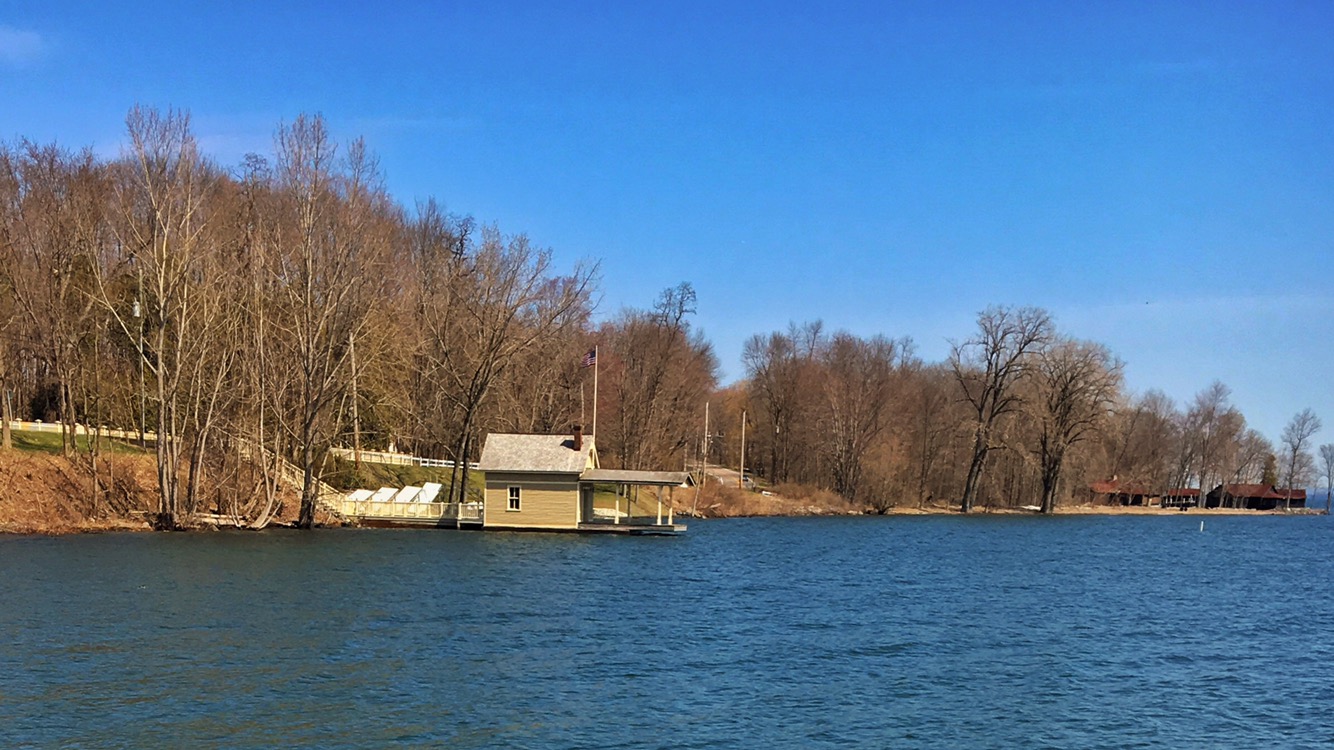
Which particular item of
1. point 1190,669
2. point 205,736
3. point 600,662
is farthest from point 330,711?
point 1190,669

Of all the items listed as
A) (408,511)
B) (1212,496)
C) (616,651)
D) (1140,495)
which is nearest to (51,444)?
(408,511)

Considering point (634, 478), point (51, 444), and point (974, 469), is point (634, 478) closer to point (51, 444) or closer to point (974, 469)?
point (51, 444)

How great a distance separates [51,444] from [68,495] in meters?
6.04

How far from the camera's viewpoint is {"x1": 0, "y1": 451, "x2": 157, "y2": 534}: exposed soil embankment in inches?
1642

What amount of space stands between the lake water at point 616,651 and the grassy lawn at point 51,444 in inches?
324

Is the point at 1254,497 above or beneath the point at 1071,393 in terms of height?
beneath

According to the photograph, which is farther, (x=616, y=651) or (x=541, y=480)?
(x=541, y=480)

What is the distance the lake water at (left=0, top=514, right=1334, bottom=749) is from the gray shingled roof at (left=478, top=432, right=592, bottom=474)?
240 inches

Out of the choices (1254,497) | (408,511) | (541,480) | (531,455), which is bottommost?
(1254,497)

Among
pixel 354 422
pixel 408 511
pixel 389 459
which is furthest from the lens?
pixel 389 459

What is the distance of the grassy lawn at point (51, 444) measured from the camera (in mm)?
46562

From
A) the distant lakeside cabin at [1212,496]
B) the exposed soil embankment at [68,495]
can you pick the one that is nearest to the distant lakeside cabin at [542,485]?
the exposed soil embankment at [68,495]

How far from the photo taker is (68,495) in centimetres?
4366

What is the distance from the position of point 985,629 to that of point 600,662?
11.7 meters
